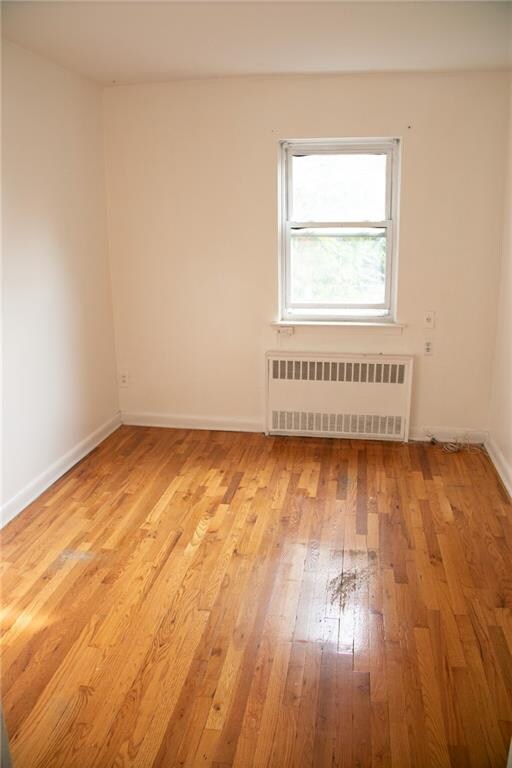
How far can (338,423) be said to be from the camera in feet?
15.4

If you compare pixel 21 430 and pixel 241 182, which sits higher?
pixel 241 182

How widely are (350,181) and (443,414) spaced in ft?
6.09

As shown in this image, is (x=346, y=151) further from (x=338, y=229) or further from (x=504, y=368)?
(x=504, y=368)

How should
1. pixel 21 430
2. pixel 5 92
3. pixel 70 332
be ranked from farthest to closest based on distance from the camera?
pixel 70 332, pixel 21 430, pixel 5 92

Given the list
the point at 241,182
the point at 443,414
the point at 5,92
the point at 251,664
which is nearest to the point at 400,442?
the point at 443,414

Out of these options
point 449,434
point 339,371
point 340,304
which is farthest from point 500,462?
point 340,304

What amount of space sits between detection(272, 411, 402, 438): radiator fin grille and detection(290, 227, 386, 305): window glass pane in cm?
87

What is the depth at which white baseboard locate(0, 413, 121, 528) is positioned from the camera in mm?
3504

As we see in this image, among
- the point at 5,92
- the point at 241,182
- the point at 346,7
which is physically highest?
the point at 346,7

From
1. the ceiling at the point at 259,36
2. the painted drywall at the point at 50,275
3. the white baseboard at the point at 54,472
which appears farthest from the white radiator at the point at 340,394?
the ceiling at the point at 259,36

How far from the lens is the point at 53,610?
2.71m

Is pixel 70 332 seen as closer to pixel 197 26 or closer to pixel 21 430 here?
pixel 21 430

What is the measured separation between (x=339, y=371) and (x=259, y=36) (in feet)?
7.56

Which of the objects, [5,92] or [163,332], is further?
[163,332]
